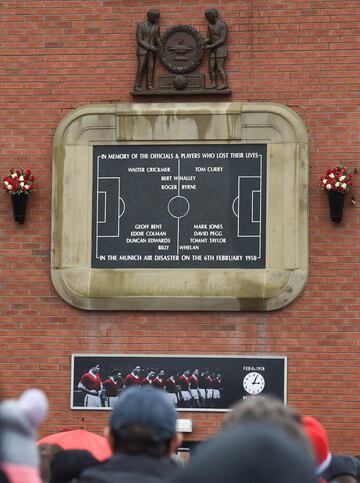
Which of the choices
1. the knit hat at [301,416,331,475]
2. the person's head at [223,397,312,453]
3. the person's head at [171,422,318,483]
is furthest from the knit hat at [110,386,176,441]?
the knit hat at [301,416,331,475]

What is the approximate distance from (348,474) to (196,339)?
17.7 ft

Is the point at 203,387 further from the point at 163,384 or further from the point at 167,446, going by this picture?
the point at 167,446

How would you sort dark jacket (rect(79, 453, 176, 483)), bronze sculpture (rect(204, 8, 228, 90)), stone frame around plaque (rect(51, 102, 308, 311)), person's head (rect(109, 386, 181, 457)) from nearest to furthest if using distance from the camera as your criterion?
dark jacket (rect(79, 453, 176, 483)), person's head (rect(109, 386, 181, 457)), stone frame around plaque (rect(51, 102, 308, 311)), bronze sculpture (rect(204, 8, 228, 90))

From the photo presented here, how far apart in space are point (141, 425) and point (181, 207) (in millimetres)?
9335

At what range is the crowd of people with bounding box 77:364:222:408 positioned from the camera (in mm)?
12484

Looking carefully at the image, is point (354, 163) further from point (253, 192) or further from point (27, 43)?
point (27, 43)

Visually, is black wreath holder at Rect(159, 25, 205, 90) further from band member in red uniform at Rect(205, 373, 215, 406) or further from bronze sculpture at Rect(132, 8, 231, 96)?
band member in red uniform at Rect(205, 373, 215, 406)

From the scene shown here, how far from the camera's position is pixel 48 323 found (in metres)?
12.8

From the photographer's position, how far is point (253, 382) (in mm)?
12461

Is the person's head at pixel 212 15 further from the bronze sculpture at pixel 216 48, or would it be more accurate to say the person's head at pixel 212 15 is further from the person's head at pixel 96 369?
the person's head at pixel 96 369

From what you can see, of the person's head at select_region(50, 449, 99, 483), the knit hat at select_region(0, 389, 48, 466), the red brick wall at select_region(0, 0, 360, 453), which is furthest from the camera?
the red brick wall at select_region(0, 0, 360, 453)

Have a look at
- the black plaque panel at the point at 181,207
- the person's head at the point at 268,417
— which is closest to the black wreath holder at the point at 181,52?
the black plaque panel at the point at 181,207

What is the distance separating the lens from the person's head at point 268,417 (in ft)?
9.48

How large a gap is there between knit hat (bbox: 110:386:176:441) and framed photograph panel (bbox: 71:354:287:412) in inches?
352
